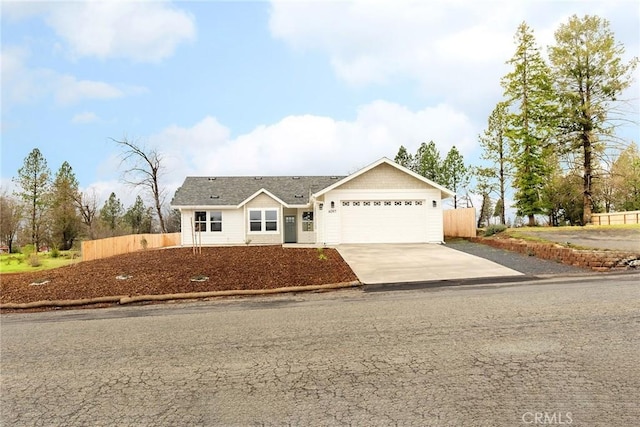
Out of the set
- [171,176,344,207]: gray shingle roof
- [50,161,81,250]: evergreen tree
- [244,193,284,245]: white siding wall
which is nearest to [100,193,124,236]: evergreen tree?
[50,161,81,250]: evergreen tree

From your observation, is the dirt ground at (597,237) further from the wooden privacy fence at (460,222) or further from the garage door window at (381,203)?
the garage door window at (381,203)

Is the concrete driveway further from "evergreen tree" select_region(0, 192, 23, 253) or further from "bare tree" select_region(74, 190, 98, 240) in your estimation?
"evergreen tree" select_region(0, 192, 23, 253)

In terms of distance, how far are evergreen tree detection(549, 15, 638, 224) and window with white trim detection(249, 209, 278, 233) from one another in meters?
19.9

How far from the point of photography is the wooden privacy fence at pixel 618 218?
2132 centimetres

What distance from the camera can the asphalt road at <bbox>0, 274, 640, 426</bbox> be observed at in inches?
123

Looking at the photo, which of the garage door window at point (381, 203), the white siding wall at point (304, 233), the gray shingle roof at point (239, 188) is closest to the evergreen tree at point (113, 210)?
the gray shingle roof at point (239, 188)

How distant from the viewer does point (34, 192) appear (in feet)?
134

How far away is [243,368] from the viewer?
418 centimetres

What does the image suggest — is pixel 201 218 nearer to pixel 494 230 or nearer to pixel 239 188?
pixel 239 188

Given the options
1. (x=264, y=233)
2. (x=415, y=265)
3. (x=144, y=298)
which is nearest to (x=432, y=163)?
(x=264, y=233)

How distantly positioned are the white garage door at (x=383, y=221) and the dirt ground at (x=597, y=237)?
529 cm

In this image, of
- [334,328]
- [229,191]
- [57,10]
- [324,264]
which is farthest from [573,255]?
[229,191]

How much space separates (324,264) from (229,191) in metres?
15.5

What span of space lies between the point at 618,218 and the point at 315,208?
18.1 m
